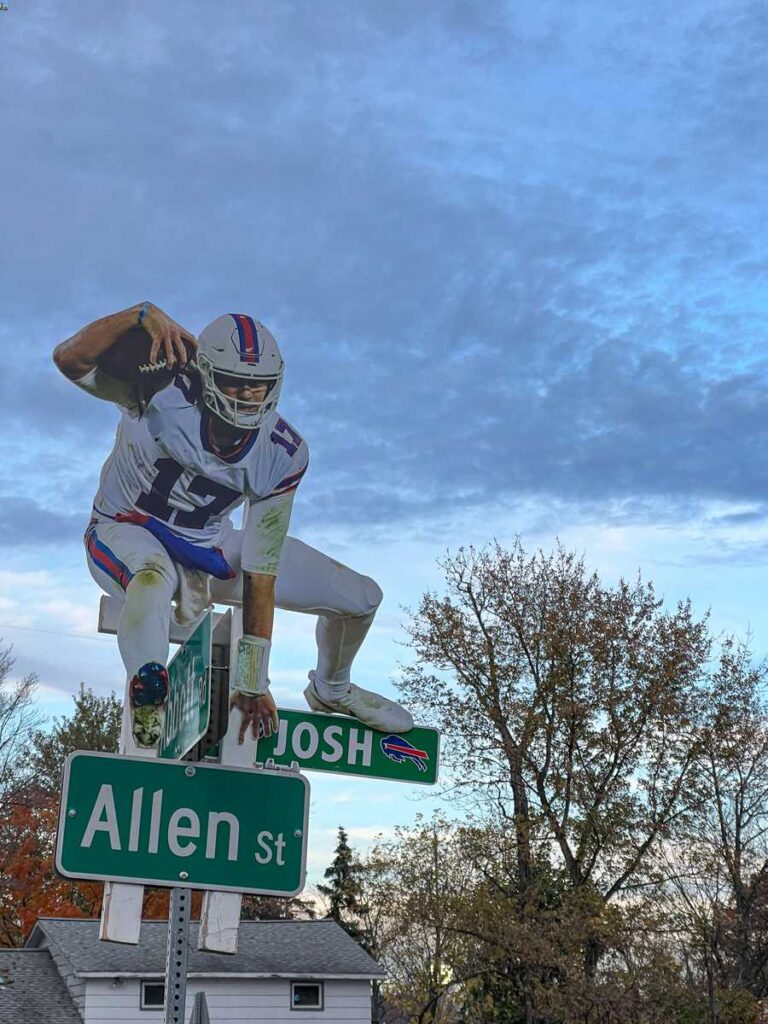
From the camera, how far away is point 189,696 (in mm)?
4738

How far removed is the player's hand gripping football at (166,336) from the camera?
253 inches

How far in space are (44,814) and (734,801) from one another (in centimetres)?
2048

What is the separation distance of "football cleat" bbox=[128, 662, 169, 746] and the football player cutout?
0.04 m

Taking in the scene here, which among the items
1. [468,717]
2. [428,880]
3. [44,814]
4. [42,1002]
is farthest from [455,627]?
[44,814]

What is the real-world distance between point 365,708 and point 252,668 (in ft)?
3.31

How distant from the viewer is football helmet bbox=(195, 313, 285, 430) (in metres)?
6.61

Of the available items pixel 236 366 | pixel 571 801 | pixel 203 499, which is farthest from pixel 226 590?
pixel 571 801

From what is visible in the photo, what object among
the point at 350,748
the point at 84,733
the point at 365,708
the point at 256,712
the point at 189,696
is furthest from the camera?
the point at 84,733

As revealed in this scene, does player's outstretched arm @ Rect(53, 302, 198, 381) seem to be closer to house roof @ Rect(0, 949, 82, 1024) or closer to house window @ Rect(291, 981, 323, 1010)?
house roof @ Rect(0, 949, 82, 1024)

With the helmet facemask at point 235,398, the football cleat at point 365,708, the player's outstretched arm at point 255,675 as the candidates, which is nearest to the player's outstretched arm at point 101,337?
the helmet facemask at point 235,398

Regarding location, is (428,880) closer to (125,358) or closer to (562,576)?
(562,576)

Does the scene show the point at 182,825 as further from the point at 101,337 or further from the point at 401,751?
the point at 101,337

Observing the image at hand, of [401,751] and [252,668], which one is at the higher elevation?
[252,668]

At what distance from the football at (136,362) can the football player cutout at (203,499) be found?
0.03 metres
